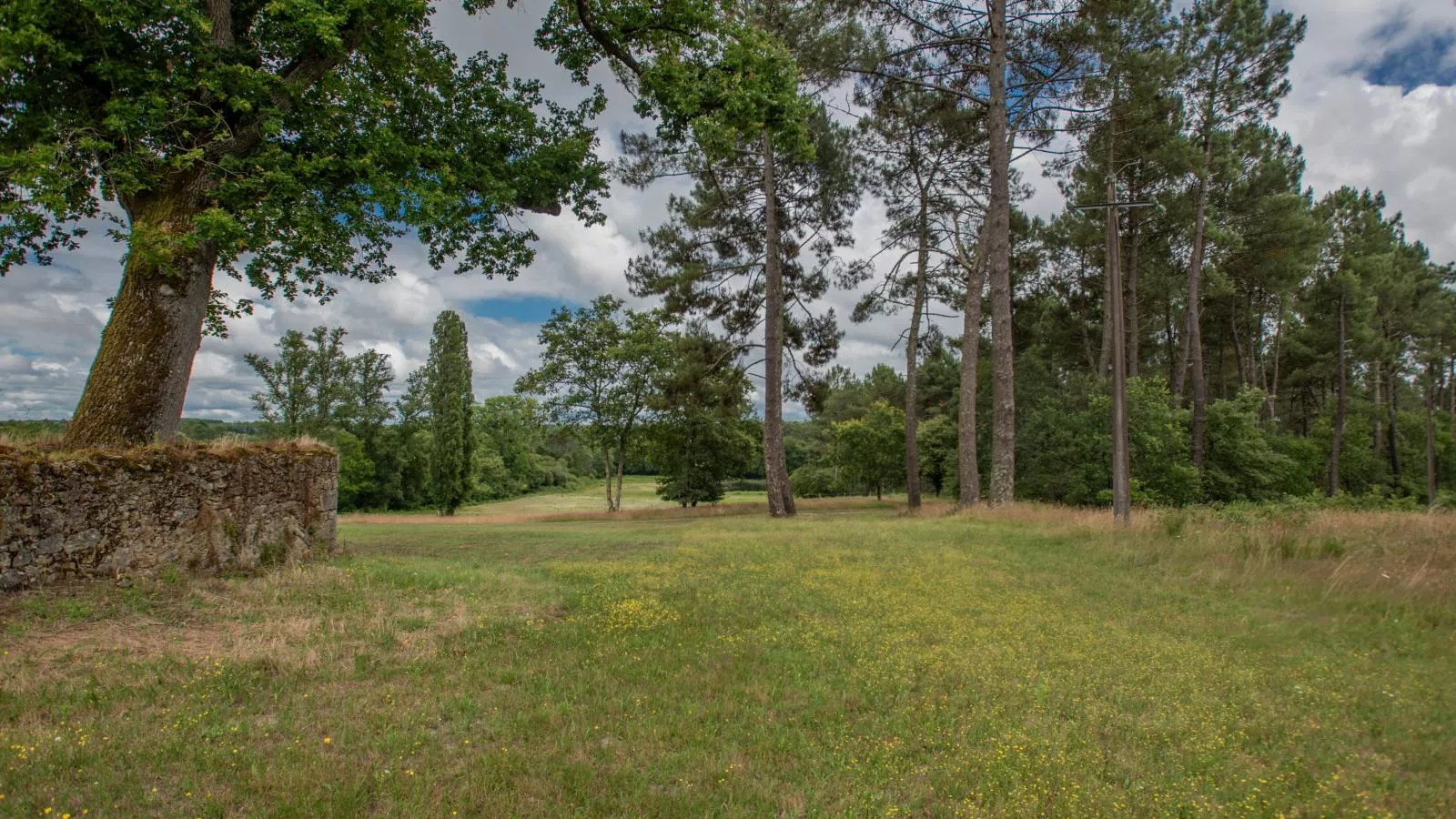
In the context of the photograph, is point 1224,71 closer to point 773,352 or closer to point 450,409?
point 773,352

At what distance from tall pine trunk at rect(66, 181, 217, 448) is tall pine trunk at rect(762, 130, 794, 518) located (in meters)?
15.6

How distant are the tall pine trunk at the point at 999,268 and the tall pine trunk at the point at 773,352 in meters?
6.70

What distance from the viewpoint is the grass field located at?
3498 mm

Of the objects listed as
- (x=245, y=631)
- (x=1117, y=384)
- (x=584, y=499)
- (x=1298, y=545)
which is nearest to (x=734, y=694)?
(x=245, y=631)

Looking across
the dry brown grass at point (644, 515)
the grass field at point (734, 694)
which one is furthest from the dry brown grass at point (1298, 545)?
the dry brown grass at point (644, 515)

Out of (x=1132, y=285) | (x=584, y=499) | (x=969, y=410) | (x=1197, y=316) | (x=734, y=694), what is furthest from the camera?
(x=584, y=499)

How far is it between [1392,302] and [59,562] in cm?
5472

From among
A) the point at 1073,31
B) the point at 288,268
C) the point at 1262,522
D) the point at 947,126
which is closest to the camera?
the point at 288,268

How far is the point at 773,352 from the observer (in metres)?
21.8

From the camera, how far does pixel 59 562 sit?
22.3 feet

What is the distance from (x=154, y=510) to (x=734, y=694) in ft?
24.4

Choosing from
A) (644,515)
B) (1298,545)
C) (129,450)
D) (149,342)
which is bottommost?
(644,515)

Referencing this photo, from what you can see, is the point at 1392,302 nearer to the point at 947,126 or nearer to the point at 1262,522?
the point at 947,126

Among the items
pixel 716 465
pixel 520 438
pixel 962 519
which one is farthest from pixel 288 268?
pixel 520 438
